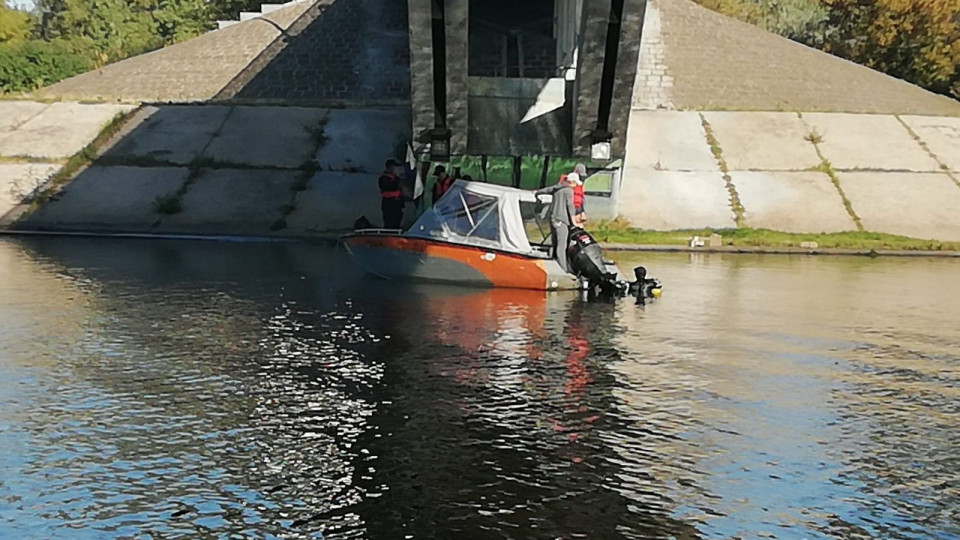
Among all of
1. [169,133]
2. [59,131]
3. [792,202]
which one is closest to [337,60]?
[169,133]

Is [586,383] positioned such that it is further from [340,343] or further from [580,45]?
[580,45]

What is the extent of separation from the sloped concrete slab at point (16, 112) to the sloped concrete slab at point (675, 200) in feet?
67.3

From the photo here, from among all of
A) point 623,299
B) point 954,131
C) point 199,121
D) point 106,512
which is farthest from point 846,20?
point 106,512

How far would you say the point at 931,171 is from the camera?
35.2 m

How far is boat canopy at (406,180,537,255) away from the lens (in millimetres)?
19500

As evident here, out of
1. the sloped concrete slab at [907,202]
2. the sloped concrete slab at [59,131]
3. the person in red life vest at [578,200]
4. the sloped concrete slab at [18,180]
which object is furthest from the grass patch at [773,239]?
the sloped concrete slab at [59,131]

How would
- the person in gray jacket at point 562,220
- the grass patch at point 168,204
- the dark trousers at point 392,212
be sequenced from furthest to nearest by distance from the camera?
1. the grass patch at point 168,204
2. the dark trousers at point 392,212
3. the person in gray jacket at point 562,220

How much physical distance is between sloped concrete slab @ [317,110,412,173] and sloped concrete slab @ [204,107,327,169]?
22.4 inches

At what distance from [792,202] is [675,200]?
3.31 meters

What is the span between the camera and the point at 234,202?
105ft

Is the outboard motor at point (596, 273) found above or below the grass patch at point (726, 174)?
below

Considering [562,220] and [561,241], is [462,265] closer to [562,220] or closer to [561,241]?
[561,241]

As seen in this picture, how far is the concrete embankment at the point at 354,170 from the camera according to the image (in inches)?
1220

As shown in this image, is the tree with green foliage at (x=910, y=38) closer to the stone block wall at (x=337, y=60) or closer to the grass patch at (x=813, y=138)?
the grass patch at (x=813, y=138)
